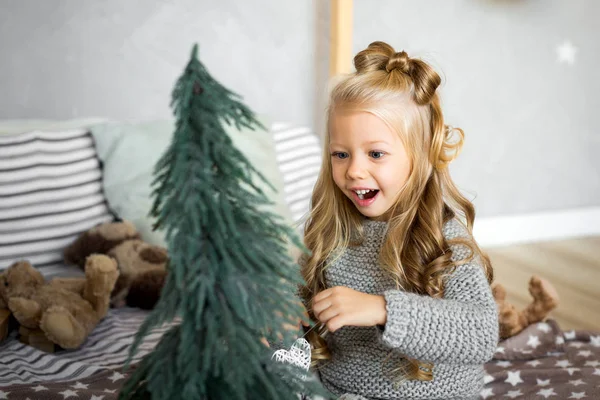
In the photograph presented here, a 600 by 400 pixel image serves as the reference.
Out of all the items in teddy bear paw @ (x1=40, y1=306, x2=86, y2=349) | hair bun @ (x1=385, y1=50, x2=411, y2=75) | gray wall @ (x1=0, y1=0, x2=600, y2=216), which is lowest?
teddy bear paw @ (x1=40, y1=306, x2=86, y2=349)

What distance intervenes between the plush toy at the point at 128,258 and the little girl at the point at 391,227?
0.57m

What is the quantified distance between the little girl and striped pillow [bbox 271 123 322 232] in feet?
3.13

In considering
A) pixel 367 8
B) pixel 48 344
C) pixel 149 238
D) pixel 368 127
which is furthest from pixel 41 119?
pixel 368 127

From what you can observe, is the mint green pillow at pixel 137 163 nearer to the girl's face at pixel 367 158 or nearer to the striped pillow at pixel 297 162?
the striped pillow at pixel 297 162

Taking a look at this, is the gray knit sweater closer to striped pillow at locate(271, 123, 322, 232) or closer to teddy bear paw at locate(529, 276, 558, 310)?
teddy bear paw at locate(529, 276, 558, 310)

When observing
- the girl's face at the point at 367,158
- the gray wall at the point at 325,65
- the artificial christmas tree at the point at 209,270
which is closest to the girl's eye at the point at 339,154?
the girl's face at the point at 367,158

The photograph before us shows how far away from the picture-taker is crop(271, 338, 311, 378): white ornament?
925mm

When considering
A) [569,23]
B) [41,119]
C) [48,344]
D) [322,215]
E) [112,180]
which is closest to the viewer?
[322,215]

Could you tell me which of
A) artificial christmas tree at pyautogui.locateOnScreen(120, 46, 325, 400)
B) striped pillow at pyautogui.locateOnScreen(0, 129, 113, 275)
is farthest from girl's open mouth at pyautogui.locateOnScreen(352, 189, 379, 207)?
striped pillow at pyautogui.locateOnScreen(0, 129, 113, 275)

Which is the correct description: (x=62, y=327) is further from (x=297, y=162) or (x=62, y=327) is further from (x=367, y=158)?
(x=297, y=162)

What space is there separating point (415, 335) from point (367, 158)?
0.30 meters

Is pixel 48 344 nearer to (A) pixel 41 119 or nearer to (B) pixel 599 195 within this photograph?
(A) pixel 41 119

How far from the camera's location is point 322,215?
1.20m

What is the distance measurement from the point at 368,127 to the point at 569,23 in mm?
2426
